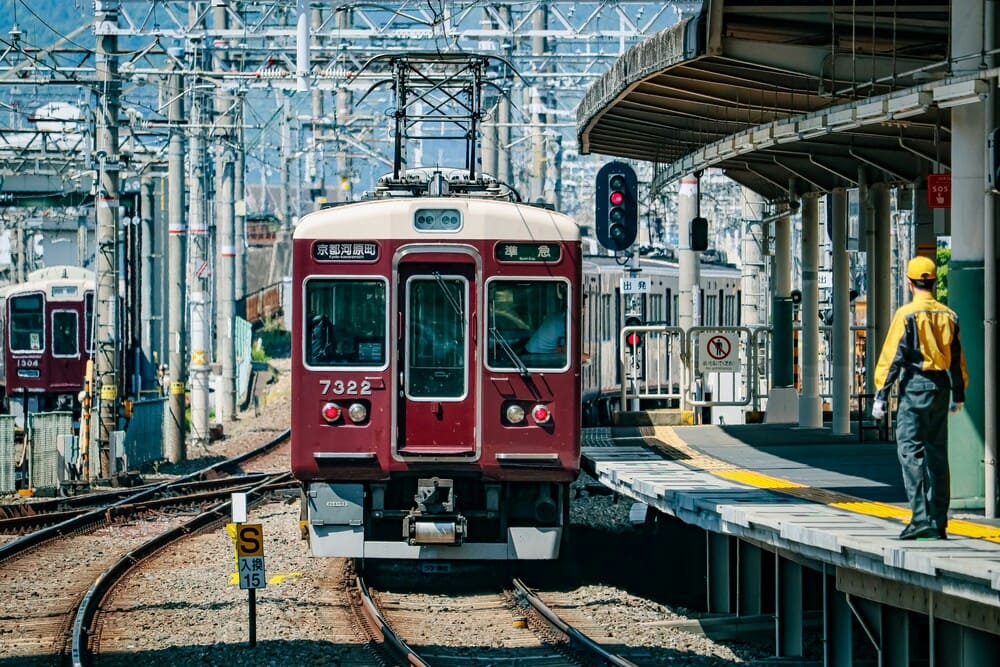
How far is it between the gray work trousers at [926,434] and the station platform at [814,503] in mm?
300

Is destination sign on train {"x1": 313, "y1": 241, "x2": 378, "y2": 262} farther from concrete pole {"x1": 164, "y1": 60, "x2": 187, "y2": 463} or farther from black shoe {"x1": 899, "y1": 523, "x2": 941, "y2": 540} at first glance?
concrete pole {"x1": 164, "y1": 60, "x2": 187, "y2": 463}

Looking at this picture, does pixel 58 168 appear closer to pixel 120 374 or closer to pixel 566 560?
pixel 120 374

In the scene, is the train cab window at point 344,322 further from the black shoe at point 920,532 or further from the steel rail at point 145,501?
the steel rail at point 145,501

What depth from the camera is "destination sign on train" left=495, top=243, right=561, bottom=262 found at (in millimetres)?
12125

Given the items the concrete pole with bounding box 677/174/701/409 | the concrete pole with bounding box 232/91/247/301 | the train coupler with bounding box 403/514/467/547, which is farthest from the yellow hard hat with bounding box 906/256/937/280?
the concrete pole with bounding box 232/91/247/301

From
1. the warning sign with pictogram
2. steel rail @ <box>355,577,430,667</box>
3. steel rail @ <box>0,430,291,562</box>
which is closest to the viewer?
steel rail @ <box>355,577,430,667</box>

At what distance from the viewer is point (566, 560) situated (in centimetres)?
1487

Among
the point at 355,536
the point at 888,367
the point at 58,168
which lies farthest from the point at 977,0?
the point at 58,168

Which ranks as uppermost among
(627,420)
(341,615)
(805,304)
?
(805,304)

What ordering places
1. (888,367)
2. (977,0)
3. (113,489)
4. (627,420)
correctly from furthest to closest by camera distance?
1. (113,489)
2. (627,420)
3. (977,0)
4. (888,367)

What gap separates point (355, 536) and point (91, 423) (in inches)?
439

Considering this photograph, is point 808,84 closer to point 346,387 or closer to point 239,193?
point 346,387

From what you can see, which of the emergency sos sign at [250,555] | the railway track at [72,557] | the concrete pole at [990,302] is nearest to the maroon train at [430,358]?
the emergency sos sign at [250,555]

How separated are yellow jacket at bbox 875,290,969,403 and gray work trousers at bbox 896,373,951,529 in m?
0.07
